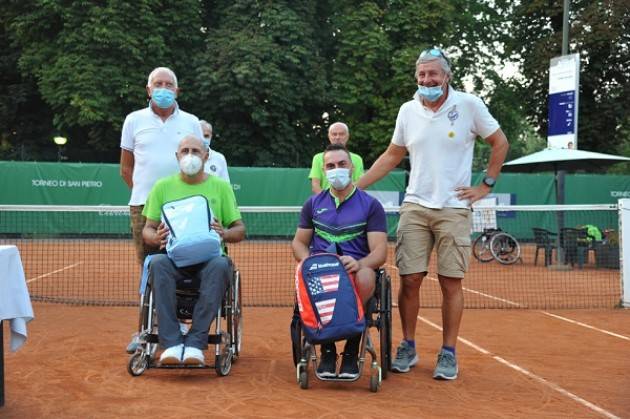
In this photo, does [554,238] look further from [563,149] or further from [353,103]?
[353,103]

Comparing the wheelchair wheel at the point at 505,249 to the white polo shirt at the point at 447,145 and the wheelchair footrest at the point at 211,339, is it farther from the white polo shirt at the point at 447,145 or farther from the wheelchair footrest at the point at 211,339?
the wheelchair footrest at the point at 211,339

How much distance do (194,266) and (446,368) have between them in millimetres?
1731

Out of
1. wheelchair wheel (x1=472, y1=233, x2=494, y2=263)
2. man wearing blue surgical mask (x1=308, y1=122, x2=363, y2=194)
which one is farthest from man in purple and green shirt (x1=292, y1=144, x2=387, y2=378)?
wheelchair wheel (x1=472, y1=233, x2=494, y2=263)

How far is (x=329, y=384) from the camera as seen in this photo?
4.79 meters

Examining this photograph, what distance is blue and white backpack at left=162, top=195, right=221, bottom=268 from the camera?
15.9 ft

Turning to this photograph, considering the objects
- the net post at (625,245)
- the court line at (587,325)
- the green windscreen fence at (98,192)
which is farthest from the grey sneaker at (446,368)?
the green windscreen fence at (98,192)

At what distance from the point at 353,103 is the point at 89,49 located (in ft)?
29.9

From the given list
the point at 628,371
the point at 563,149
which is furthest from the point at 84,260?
the point at 628,371

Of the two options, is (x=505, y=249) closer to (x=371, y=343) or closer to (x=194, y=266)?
(x=371, y=343)

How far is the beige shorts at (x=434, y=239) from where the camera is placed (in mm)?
4992

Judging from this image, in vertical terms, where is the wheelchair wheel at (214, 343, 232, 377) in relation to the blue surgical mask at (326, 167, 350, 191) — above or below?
below

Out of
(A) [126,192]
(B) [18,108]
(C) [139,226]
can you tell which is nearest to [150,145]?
(C) [139,226]

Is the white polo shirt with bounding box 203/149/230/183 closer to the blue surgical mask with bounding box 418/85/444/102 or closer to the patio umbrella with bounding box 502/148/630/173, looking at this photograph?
the blue surgical mask with bounding box 418/85/444/102

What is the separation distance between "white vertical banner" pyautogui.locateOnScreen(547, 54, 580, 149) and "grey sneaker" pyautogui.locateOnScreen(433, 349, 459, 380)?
1121 cm
